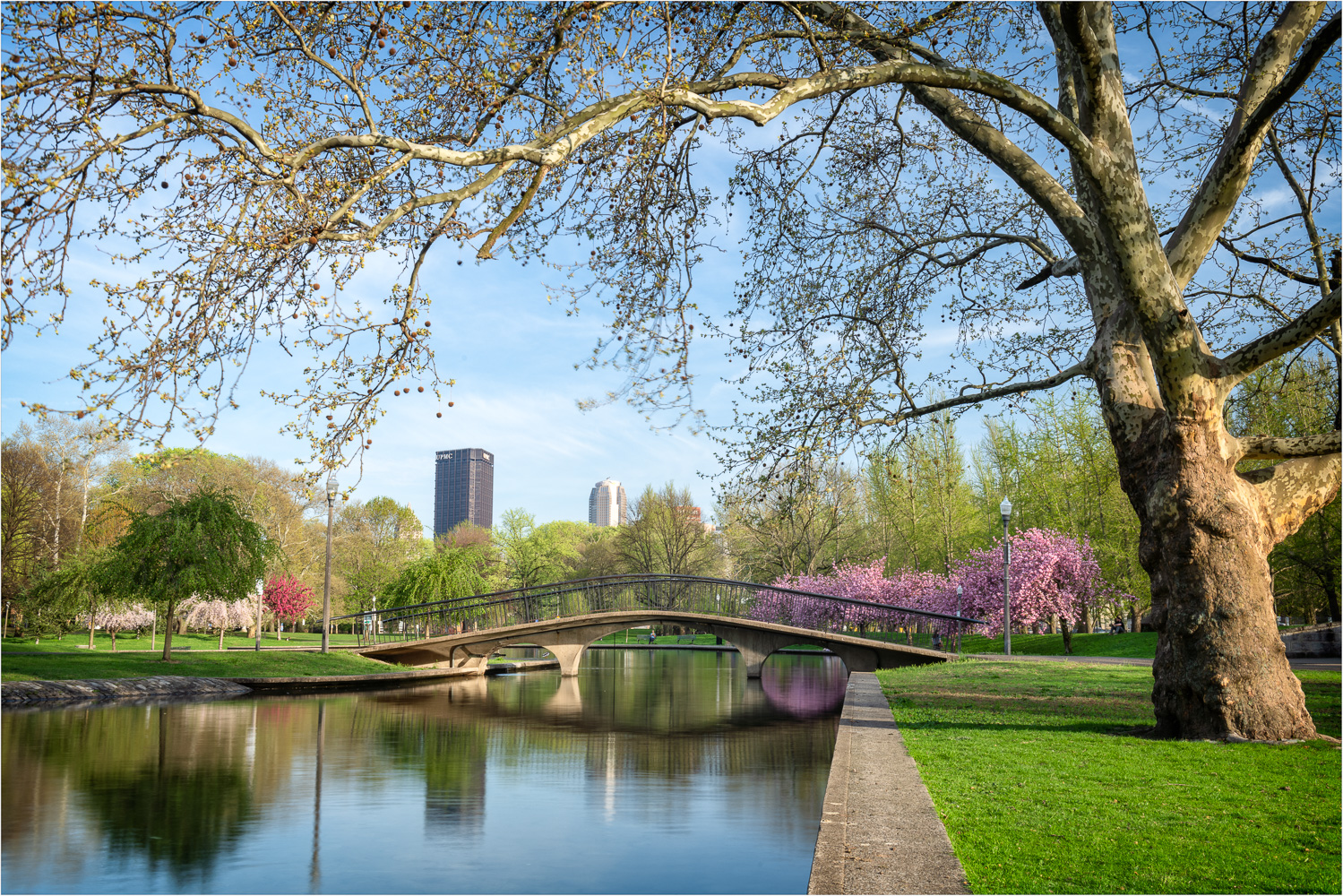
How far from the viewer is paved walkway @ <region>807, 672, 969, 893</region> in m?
4.44

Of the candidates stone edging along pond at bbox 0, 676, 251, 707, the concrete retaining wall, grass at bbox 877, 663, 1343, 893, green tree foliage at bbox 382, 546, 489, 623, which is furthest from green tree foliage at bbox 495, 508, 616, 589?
grass at bbox 877, 663, 1343, 893

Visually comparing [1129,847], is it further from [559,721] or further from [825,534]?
[825,534]

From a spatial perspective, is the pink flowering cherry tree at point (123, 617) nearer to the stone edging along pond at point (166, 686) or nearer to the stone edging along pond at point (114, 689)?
the stone edging along pond at point (166, 686)

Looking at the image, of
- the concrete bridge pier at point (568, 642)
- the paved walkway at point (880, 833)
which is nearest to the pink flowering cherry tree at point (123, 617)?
the concrete bridge pier at point (568, 642)

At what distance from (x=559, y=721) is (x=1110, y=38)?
15206 mm

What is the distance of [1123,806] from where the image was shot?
19.5 feet

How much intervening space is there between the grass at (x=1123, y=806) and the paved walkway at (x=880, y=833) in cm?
13

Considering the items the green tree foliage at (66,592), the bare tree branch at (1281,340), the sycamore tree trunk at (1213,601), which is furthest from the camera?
the green tree foliage at (66,592)

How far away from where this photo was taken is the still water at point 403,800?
A: 7.38 metres

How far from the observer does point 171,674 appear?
21.9 meters

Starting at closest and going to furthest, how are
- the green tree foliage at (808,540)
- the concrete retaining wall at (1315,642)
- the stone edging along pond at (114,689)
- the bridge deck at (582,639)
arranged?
the stone edging along pond at (114,689), the concrete retaining wall at (1315,642), the bridge deck at (582,639), the green tree foliage at (808,540)

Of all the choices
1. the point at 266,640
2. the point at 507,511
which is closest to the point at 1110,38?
the point at 266,640

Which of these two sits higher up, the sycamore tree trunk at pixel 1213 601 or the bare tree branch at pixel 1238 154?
the bare tree branch at pixel 1238 154

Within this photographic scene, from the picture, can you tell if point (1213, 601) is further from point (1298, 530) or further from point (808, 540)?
point (808, 540)
